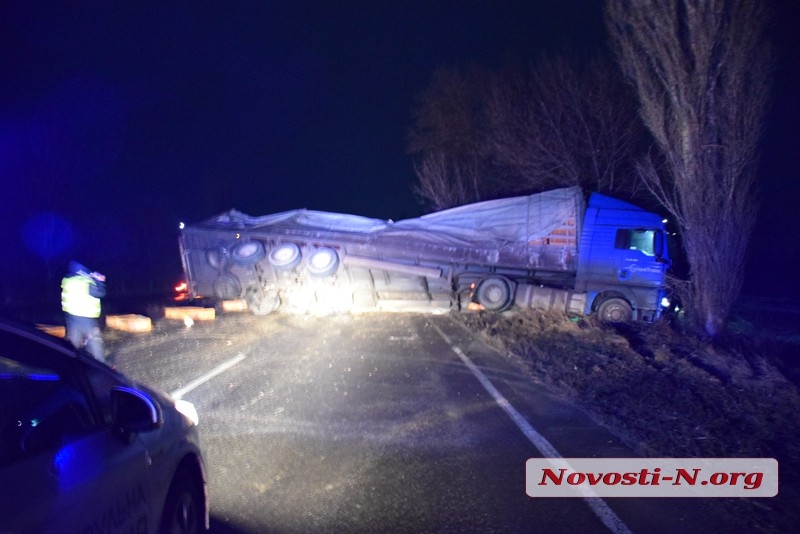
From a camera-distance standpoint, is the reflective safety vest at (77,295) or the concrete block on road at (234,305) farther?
the concrete block on road at (234,305)

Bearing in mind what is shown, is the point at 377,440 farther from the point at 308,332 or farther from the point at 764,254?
the point at 764,254

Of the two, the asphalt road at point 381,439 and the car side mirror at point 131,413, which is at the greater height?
the car side mirror at point 131,413

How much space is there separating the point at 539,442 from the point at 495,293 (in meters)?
9.37

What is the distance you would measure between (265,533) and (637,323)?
37.7 ft

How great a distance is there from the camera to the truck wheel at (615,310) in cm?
1393

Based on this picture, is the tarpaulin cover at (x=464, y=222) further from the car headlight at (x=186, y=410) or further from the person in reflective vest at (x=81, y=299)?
the car headlight at (x=186, y=410)

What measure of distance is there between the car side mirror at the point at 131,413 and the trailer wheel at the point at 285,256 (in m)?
12.2

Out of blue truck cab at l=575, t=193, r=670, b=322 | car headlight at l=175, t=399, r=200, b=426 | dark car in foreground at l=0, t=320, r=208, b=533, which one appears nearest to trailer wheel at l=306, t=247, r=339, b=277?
blue truck cab at l=575, t=193, r=670, b=322

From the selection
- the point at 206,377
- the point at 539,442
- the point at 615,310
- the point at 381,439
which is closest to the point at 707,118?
the point at 615,310

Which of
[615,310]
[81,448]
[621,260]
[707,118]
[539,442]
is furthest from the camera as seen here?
[615,310]

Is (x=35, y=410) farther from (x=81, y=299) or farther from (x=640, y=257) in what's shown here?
(x=640, y=257)

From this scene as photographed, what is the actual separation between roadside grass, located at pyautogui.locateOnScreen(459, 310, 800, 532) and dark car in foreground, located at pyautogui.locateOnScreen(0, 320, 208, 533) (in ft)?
13.0

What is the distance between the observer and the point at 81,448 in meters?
2.38

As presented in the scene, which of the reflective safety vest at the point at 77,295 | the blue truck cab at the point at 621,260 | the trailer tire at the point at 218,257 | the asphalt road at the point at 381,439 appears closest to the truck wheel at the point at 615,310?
the blue truck cab at the point at 621,260
